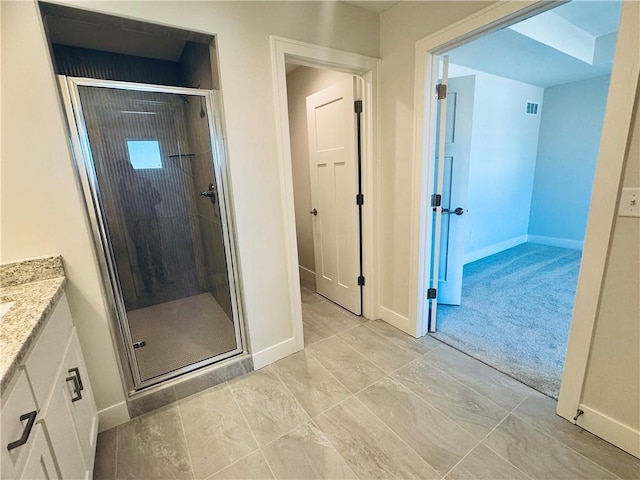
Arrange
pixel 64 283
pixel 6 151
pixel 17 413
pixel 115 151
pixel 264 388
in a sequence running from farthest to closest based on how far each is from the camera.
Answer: pixel 264 388, pixel 115 151, pixel 64 283, pixel 6 151, pixel 17 413

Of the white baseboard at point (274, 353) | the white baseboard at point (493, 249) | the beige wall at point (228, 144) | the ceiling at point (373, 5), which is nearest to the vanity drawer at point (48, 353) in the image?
the beige wall at point (228, 144)

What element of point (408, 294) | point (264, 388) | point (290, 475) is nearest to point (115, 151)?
point (264, 388)

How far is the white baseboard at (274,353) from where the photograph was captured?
2.04 metres

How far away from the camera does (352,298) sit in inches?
108

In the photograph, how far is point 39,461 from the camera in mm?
798

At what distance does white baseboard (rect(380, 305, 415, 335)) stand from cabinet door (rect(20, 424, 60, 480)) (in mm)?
2131

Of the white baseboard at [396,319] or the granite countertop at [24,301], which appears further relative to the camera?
the white baseboard at [396,319]

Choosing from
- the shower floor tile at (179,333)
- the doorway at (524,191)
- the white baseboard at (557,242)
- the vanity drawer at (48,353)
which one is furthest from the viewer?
the white baseboard at (557,242)

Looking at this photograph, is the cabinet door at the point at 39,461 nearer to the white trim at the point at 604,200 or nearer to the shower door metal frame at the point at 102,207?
the shower door metal frame at the point at 102,207

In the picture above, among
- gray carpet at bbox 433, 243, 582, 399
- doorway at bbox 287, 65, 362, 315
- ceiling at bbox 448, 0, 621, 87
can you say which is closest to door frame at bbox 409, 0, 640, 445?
gray carpet at bbox 433, 243, 582, 399

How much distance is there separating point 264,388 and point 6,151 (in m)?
1.77

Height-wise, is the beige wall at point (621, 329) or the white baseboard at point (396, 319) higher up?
the beige wall at point (621, 329)

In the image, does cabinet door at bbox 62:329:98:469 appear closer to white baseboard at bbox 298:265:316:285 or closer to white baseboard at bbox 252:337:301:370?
white baseboard at bbox 252:337:301:370

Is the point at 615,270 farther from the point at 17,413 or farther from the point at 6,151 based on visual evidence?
the point at 6,151
